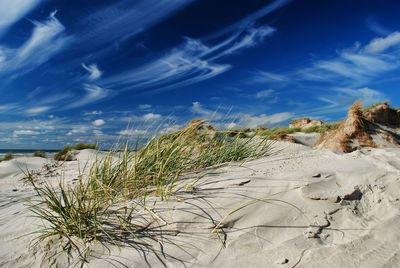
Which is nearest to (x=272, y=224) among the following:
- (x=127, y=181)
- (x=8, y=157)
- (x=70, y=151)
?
(x=127, y=181)

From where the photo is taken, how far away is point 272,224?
3508 millimetres

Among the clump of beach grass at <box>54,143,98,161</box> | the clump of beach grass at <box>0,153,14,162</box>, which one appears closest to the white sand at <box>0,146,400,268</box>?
the clump of beach grass at <box>54,143,98,161</box>

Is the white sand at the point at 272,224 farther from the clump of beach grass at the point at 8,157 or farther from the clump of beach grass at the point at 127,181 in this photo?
the clump of beach grass at the point at 8,157

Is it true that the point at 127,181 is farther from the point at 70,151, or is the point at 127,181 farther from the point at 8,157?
the point at 8,157

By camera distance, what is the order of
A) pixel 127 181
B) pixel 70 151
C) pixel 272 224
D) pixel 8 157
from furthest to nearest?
pixel 8 157 → pixel 70 151 → pixel 127 181 → pixel 272 224

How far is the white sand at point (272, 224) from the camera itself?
3.18 metres

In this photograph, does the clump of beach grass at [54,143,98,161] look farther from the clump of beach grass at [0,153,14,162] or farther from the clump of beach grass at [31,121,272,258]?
the clump of beach grass at [31,121,272,258]

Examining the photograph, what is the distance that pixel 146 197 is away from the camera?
412 centimetres

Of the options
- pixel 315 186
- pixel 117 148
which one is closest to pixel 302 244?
pixel 315 186

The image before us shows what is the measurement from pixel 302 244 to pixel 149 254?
1.20m

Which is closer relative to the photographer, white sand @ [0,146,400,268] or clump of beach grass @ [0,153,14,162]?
white sand @ [0,146,400,268]

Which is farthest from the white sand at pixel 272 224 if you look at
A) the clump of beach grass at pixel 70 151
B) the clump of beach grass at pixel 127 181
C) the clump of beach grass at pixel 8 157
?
the clump of beach grass at pixel 8 157

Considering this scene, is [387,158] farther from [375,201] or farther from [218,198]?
[218,198]

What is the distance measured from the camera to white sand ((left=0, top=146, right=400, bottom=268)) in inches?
125
